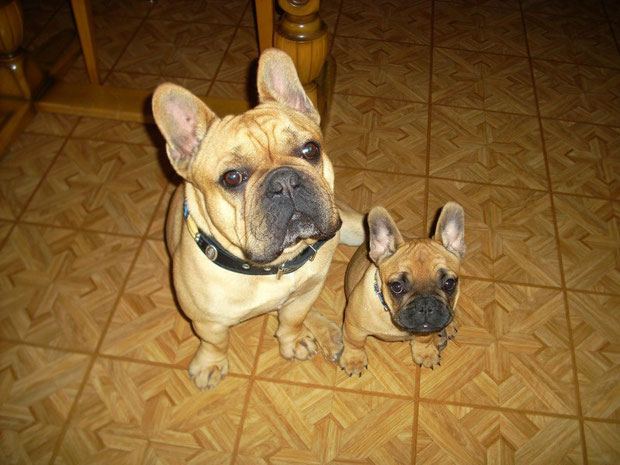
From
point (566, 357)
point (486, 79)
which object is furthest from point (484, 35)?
point (566, 357)

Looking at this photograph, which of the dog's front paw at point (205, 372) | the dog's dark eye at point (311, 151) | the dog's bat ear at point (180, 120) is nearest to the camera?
the dog's bat ear at point (180, 120)

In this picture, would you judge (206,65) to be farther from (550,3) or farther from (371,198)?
(550,3)

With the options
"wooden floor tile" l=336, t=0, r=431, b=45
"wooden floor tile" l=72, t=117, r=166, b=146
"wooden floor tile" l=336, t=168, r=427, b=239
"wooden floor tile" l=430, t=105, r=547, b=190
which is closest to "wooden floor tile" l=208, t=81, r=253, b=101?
"wooden floor tile" l=72, t=117, r=166, b=146

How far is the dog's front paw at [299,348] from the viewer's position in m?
2.16

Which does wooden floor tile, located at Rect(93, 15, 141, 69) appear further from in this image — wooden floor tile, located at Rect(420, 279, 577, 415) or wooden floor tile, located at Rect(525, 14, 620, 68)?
wooden floor tile, located at Rect(525, 14, 620, 68)

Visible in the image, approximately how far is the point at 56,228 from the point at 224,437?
1465mm

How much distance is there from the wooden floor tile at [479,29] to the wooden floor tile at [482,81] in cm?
11

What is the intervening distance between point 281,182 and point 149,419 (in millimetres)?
1290

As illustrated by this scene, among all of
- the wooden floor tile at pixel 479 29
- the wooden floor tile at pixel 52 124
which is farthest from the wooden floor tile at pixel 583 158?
the wooden floor tile at pixel 52 124

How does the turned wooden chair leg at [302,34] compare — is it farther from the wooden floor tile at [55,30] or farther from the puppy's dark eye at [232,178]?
the wooden floor tile at [55,30]

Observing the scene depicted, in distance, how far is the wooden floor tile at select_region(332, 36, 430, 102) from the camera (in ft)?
11.0

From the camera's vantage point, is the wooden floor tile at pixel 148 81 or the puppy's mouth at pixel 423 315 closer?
the puppy's mouth at pixel 423 315

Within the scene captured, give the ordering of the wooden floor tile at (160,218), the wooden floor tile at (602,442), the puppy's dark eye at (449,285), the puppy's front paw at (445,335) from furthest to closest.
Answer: the wooden floor tile at (160,218), the puppy's front paw at (445,335), the wooden floor tile at (602,442), the puppy's dark eye at (449,285)

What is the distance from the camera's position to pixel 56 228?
2.61 metres
